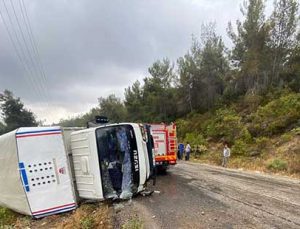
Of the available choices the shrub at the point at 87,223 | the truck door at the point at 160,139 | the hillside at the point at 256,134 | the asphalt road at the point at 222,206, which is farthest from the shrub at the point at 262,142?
the shrub at the point at 87,223

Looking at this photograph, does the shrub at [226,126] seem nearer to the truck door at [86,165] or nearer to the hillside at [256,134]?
the hillside at [256,134]

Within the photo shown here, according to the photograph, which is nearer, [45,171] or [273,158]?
[45,171]

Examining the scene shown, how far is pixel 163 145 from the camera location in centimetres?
1325

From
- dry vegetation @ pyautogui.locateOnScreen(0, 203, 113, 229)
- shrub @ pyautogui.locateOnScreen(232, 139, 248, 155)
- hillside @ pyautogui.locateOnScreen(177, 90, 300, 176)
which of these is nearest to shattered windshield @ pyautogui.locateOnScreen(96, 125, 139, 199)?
dry vegetation @ pyautogui.locateOnScreen(0, 203, 113, 229)

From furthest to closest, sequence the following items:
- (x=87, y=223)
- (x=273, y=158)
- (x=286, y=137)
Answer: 1. (x=286, y=137)
2. (x=273, y=158)
3. (x=87, y=223)

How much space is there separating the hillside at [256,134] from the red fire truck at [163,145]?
5.50m

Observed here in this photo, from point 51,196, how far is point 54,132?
1.79 m

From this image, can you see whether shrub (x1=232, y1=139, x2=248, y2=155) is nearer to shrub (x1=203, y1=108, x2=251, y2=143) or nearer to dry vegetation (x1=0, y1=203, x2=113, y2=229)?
shrub (x1=203, y1=108, x2=251, y2=143)

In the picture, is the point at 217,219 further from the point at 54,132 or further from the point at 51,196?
the point at 54,132

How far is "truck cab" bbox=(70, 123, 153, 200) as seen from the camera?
22.3ft

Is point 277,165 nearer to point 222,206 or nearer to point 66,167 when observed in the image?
point 222,206

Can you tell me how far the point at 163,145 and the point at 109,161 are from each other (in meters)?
6.64

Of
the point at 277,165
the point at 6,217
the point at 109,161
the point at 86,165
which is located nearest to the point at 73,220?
the point at 86,165

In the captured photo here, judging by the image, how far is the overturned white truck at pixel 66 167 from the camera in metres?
6.56
